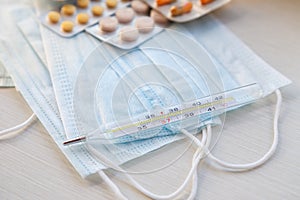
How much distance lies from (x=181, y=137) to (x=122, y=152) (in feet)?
0.24

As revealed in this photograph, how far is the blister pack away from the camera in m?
0.65

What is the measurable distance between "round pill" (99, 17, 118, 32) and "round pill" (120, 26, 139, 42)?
0.02 m

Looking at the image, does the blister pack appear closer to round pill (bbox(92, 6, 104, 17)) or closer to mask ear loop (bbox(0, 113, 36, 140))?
round pill (bbox(92, 6, 104, 17))

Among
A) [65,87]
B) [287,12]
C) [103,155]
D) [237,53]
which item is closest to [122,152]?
[103,155]

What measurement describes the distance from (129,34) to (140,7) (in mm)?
74

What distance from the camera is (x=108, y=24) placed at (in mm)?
665

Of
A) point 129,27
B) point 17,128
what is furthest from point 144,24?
point 17,128

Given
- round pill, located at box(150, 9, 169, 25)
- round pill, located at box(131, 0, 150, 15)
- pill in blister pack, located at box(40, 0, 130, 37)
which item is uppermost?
pill in blister pack, located at box(40, 0, 130, 37)

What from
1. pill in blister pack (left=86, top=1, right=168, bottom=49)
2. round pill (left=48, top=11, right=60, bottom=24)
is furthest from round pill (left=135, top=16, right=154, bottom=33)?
round pill (left=48, top=11, right=60, bottom=24)

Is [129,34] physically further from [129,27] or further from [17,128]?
[17,128]

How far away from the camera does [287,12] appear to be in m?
0.72

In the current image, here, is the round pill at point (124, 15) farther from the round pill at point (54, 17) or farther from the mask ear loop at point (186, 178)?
the mask ear loop at point (186, 178)

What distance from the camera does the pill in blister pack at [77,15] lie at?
2.21ft

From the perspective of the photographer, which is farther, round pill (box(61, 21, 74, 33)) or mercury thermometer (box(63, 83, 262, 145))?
round pill (box(61, 21, 74, 33))
